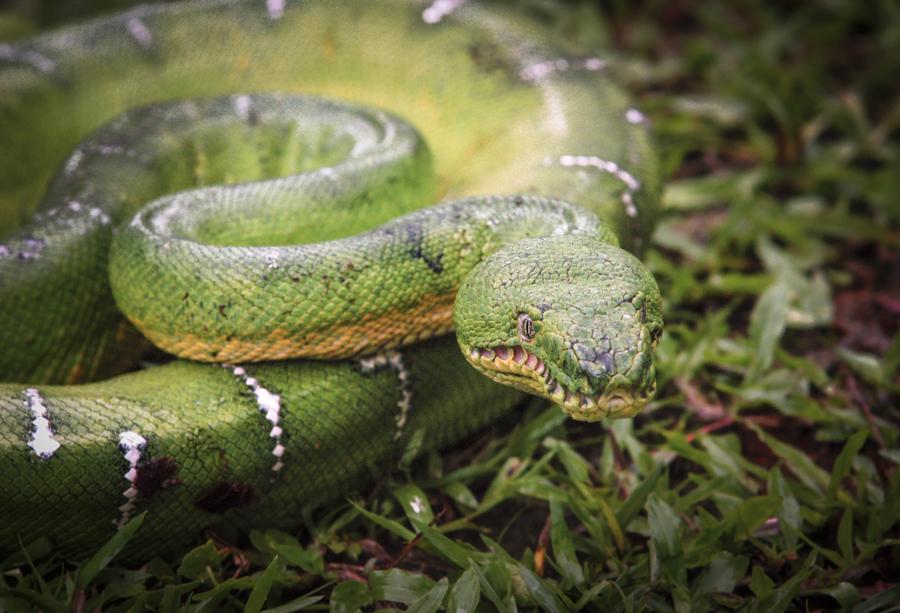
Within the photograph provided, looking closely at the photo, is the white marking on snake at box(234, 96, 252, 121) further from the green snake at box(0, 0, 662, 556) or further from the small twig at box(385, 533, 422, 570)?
the small twig at box(385, 533, 422, 570)

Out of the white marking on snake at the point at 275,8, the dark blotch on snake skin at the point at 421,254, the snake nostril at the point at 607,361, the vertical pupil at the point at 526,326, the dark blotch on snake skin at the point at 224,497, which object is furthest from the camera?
the white marking on snake at the point at 275,8

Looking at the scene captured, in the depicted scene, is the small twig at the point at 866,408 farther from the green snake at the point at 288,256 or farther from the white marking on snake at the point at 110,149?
the white marking on snake at the point at 110,149

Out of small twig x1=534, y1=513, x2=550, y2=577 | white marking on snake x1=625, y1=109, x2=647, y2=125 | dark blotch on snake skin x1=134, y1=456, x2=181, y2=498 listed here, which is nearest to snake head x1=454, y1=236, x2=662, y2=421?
→ small twig x1=534, y1=513, x2=550, y2=577

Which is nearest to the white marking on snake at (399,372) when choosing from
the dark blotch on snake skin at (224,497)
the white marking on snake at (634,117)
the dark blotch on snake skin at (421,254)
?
the dark blotch on snake skin at (421,254)

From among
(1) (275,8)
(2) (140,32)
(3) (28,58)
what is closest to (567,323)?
(1) (275,8)

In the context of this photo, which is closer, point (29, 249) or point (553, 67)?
point (29, 249)

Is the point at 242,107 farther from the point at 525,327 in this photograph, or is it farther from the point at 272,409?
the point at 525,327

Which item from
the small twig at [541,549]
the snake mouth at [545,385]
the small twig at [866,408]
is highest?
the snake mouth at [545,385]

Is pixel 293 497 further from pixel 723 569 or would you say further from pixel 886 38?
pixel 886 38
